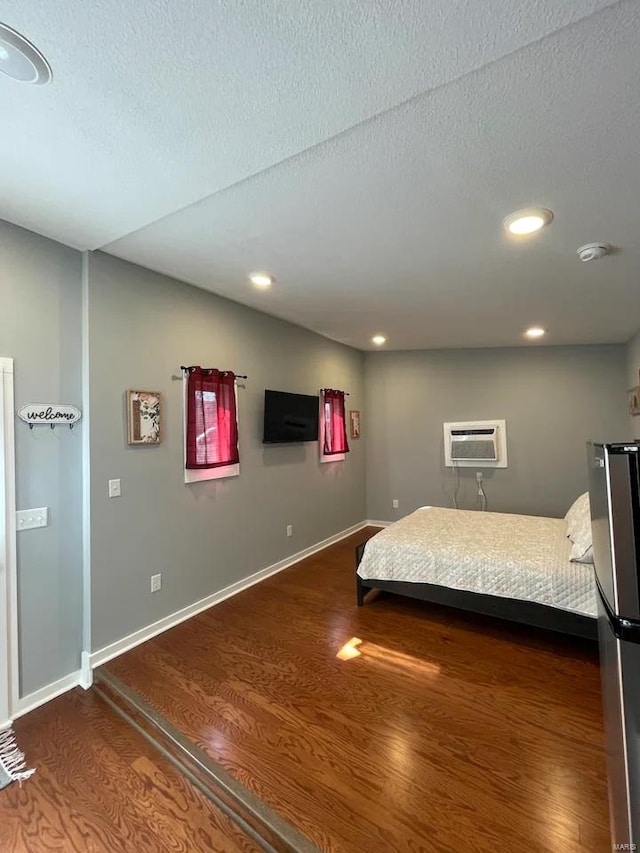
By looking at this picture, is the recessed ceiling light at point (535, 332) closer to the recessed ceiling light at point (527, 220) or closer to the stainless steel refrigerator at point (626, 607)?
the recessed ceiling light at point (527, 220)

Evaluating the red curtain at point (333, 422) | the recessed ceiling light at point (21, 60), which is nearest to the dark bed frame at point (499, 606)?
the red curtain at point (333, 422)

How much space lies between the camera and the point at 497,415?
532 cm

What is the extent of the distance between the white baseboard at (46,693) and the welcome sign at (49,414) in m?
1.59

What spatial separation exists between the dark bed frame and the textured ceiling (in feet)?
7.49

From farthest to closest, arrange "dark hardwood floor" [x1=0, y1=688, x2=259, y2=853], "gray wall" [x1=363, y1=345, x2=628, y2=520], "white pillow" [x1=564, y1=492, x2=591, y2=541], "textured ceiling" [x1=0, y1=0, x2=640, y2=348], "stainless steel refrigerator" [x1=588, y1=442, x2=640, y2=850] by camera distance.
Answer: "gray wall" [x1=363, y1=345, x2=628, y2=520], "white pillow" [x1=564, y1=492, x2=591, y2=541], "dark hardwood floor" [x1=0, y1=688, x2=259, y2=853], "textured ceiling" [x1=0, y1=0, x2=640, y2=348], "stainless steel refrigerator" [x1=588, y1=442, x2=640, y2=850]

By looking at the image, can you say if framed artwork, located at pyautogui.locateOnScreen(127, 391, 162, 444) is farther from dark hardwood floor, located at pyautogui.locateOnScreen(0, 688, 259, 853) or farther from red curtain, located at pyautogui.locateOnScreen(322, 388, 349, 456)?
red curtain, located at pyautogui.locateOnScreen(322, 388, 349, 456)

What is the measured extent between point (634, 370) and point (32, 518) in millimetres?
5602

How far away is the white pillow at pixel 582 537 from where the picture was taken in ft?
8.61

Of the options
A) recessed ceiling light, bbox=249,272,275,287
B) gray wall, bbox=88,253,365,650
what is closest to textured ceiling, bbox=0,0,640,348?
recessed ceiling light, bbox=249,272,275,287

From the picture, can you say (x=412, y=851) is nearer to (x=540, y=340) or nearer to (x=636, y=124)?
(x=636, y=124)

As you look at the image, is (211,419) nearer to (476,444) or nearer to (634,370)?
(476,444)

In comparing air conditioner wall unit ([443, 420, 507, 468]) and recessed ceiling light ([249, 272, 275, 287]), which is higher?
recessed ceiling light ([249, 272, 275, 287])

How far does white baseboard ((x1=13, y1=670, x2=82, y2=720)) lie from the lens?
88.7 inches

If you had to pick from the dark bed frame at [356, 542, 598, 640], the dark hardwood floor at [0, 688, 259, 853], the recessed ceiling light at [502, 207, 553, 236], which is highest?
the recessed ceiling light at [502, 207, 553, 236]
